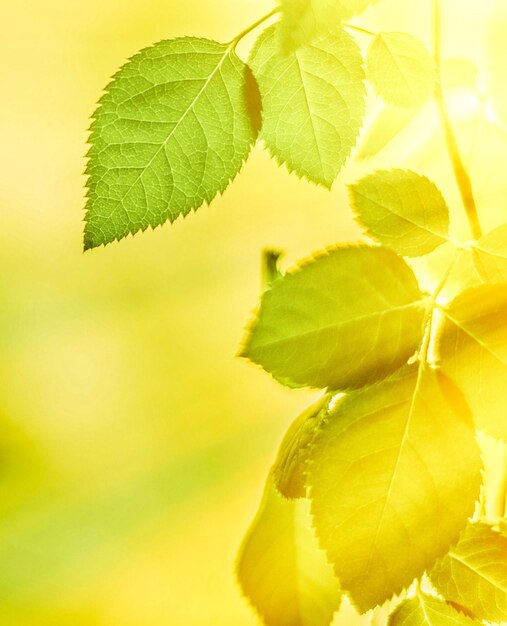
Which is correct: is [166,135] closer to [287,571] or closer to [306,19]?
[306,19]

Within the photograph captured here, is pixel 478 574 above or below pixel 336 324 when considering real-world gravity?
below

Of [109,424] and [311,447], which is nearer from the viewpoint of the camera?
[311,447]

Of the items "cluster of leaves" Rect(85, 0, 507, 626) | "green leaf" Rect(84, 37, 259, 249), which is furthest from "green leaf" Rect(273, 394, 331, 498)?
"green leaf" Rect(84, 37, 259, 249)

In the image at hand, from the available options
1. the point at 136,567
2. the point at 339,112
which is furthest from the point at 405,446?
the point at 136,567

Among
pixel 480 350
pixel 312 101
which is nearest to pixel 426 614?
pixel 480 350

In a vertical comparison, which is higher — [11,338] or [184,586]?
[11,338]

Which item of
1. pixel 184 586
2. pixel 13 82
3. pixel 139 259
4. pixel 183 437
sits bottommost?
pixel 184 586

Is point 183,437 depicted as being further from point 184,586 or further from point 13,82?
point 13,82

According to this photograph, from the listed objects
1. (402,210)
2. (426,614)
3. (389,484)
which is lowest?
(426,614)

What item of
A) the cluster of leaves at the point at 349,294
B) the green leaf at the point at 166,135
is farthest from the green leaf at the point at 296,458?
the green leaf at the point at 166,135
